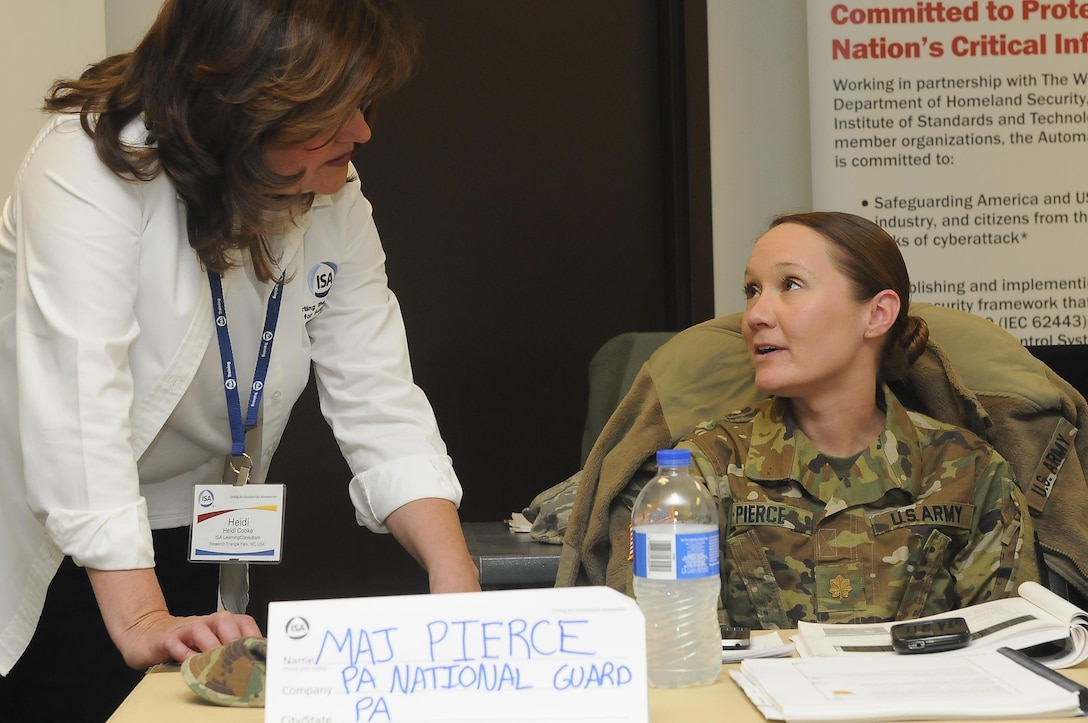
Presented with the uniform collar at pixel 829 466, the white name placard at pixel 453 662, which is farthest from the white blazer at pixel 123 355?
the uniform collar at pixel 829 466

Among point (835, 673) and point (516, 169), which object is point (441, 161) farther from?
point (835, 673)

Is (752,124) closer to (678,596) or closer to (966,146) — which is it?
(966,146)

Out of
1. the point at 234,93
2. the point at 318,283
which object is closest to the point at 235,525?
the point at 318,283

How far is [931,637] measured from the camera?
45.6 inches

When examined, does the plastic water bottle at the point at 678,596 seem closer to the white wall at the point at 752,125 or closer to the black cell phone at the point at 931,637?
the black cell phone at the point at 931,637

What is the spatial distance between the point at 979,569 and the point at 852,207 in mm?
1728

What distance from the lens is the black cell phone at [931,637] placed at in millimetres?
1153

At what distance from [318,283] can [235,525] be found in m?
0.35

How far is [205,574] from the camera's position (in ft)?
5.06

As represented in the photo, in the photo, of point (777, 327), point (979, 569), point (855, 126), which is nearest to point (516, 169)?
point (855, 126)

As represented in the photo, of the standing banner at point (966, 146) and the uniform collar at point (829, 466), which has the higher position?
the standing banner at point (966, 146)

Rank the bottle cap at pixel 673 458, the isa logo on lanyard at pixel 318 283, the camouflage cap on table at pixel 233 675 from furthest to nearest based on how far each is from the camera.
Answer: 1. the isa logo on lanyard at pixel 318 283
2. the bottle cap at pixel 673 458
3. the camouflage cap on table at pixel 233 675

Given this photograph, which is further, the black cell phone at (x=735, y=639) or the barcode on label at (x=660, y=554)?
the black cell phone at (x=735, y=639)

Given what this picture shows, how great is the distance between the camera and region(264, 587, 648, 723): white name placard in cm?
88
